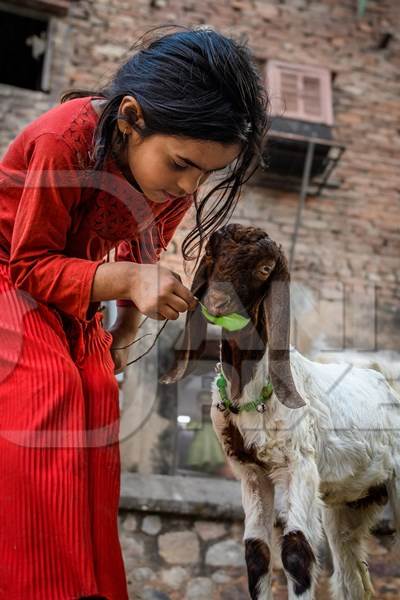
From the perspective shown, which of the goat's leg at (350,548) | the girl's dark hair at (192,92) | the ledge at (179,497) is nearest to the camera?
the girl's dark hair at (192,92)

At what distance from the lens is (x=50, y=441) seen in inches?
78.4

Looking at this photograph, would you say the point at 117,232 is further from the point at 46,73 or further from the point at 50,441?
the point at 46,73

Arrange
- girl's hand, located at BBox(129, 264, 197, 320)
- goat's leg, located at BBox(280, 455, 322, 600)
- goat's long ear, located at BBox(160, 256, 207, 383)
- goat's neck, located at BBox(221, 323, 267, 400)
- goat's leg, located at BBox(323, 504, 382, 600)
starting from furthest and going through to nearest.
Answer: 1. goat's leg, located at BBox(323, 504, 382, 600)
2. goat's neck, located at BBox(221, 323, 267, 400)
3. goat's long ear, located at BBox(160, 256, 207, 383)
4. goat's leg, located at BBox(280, 455, 322, 600)
5. girl's hand, located at BBox(129, 264, 197, 320)

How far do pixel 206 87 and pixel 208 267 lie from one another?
2.45 ft

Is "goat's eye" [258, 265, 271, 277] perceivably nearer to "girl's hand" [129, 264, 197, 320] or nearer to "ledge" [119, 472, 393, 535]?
"girl's hand" [129, 264, 197, 320]

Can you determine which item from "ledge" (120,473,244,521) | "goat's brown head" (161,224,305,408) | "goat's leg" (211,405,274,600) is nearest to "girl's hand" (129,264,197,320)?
"goat's brown head" (161,224,305,408)

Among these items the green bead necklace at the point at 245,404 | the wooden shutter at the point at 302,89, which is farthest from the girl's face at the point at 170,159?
the wooden shutter at the point at 302,89

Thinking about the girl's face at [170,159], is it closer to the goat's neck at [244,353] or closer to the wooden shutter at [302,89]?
the goat's neck at [244,353]

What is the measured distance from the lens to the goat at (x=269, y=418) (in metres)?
2.65

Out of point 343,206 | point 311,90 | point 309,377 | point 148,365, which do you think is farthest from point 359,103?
point 309,377

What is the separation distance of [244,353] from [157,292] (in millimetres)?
901

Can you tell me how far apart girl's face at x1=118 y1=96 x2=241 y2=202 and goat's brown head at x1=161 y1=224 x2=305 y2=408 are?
0.49 m

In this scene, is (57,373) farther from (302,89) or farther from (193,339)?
(302,89)

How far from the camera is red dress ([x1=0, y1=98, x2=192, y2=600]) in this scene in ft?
6.23
